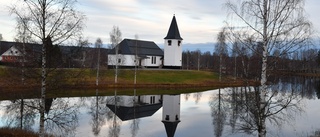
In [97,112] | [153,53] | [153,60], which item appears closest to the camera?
[97,112]

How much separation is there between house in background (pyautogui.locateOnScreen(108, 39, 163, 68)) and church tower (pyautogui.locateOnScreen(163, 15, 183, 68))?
3494 millimetres

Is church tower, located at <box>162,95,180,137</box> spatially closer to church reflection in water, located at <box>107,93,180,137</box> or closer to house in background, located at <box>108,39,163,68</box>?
church reflection in water, located at <box>107,93,180,137</box>

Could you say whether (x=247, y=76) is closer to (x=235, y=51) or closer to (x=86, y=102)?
(x=235, y=51)

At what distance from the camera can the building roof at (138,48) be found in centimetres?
→ 6234

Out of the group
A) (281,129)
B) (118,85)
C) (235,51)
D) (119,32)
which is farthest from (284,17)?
(119,32)

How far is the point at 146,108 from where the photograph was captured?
91.7 feet

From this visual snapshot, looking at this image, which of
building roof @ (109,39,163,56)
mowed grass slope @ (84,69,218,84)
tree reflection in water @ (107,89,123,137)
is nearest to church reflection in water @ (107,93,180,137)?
tree reflection in water @ (107,89,123,137)

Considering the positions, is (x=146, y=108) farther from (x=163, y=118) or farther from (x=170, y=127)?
(x=170, y=127)

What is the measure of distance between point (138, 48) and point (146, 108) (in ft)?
120

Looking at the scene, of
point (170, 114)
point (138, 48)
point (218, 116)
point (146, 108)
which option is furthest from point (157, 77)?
point (218, 116)

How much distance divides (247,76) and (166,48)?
5410cm

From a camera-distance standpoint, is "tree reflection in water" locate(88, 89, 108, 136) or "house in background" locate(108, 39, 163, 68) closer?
"tree reflection in water" locate(88, 89, 108, 136)

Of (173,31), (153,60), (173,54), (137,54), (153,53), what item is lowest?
(153,60)

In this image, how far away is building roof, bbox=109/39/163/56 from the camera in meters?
62.3
